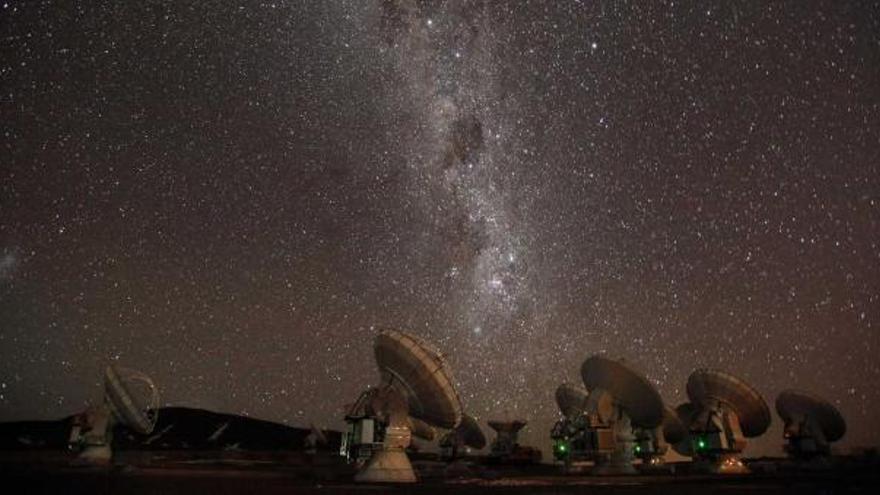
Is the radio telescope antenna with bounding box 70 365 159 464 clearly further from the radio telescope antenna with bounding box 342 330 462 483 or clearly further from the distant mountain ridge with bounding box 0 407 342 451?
the distant mountain ridge with bounding box 0 407 342 451

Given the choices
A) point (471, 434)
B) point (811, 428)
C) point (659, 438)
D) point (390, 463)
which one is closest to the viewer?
point (390, 463)

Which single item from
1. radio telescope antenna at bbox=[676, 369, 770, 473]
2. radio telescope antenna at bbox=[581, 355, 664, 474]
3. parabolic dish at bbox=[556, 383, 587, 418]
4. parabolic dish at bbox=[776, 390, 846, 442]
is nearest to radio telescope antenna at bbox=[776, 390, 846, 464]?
parabolic dish at bbox=[776, 390, 846, 442]

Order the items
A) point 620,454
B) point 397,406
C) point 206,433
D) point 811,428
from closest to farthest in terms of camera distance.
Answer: point 397,406 < point 620,454 < point 811,428 < point 206,433

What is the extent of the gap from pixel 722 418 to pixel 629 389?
725 cm

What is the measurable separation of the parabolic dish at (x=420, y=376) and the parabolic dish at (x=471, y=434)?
42.7 m

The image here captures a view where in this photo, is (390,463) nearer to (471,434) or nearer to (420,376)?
(420,376)

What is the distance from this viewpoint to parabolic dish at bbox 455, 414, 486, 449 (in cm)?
7012

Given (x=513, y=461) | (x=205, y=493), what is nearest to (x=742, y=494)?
(x=205, y=493)

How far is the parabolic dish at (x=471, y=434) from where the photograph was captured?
70.1 meters

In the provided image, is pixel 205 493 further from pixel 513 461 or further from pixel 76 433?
pixel 513 461

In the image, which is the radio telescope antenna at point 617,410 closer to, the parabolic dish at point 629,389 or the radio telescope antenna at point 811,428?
the parabolic dish at point 629,389

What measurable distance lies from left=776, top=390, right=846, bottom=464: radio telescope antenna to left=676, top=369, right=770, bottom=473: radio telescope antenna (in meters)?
7.89

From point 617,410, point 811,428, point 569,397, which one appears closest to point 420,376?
point 617,410

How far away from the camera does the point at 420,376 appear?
27812 millimetres
